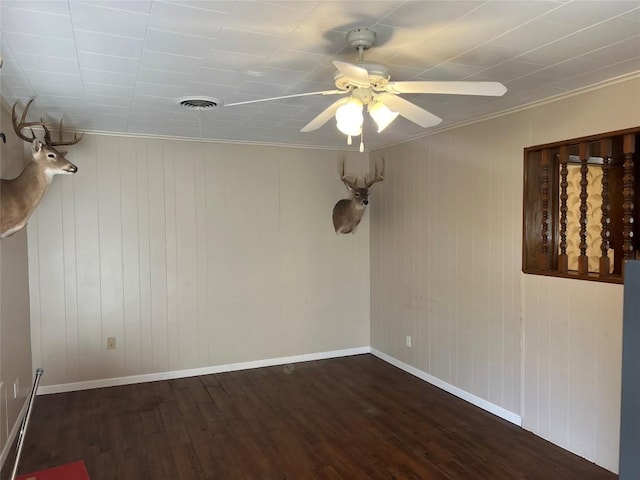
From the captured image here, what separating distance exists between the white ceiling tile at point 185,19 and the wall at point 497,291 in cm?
247

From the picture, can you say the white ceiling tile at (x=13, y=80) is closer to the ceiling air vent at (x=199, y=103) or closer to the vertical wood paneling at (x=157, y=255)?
the ceiling air vent at (x=199, y=103)

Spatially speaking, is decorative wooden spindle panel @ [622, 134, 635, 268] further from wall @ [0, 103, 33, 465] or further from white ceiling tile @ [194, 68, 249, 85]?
wall @ [0, 103, 33, 465]

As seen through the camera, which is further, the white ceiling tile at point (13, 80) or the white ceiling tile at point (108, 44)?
the white ceiling tile at point (13, 80)

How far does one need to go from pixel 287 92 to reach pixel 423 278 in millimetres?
2427

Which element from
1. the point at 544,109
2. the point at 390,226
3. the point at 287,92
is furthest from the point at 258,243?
the point at 544,109

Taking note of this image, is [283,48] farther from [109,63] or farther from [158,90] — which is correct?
[158,90]

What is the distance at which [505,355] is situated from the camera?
3.70m

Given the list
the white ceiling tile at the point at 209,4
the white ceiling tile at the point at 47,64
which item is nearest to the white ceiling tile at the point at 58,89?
the white ceiling tile at the point at 47,64

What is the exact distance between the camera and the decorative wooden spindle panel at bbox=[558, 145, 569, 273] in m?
3.27

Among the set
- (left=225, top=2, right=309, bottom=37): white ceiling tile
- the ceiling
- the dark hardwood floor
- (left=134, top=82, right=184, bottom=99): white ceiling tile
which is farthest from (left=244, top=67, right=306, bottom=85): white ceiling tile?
the dark hardwood floor

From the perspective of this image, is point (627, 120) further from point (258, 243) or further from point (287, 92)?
point (258, 243)

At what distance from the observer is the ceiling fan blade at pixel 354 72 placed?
5.82 ft

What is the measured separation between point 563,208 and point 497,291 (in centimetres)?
84

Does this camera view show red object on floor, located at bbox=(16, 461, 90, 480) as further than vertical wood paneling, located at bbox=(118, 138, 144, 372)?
No
